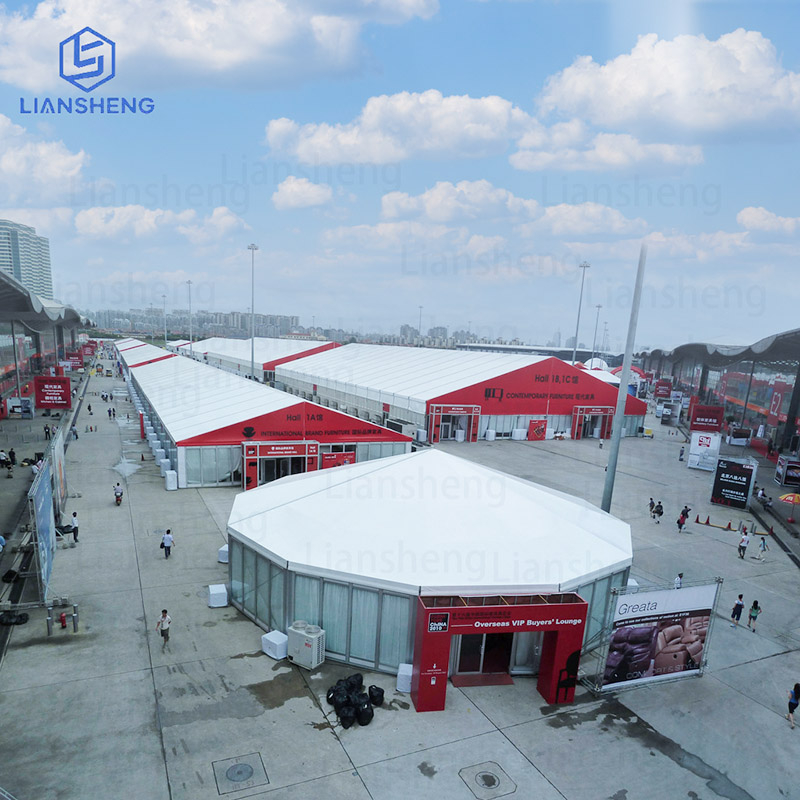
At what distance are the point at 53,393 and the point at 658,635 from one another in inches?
1444

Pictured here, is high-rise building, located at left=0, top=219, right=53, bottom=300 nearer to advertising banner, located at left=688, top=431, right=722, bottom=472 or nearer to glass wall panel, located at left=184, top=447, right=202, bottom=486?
glass wall panel, located at left=184, top=447, right=202, bottom=486

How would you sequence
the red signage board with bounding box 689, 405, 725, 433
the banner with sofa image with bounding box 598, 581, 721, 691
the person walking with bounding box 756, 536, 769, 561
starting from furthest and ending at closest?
the red signage board with bounding box 689, 405, 725, 433, the person walking with bounding box 756, 536, 769, 561, the banner with sofa image with bounding box 598, 581, 721, 691

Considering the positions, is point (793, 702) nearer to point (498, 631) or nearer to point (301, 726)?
point (498, 631)

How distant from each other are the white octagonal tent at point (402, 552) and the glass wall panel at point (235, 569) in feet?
0.20

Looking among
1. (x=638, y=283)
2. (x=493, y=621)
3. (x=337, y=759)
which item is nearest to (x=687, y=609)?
(x=493, y=621)

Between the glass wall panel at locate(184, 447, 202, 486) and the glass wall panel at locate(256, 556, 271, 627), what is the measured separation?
49.4ft

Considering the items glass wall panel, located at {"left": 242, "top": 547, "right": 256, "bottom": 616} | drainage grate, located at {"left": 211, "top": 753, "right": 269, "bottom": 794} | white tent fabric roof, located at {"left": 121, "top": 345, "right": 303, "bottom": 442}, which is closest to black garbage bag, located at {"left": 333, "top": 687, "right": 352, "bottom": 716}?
drainage grate, located at {"left": 211, "top": 753, "right": 269, "bottom": 794}

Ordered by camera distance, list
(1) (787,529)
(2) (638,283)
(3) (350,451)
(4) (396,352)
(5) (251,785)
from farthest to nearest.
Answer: (4) (396,352) → (3) (350,451) → (1) (787,529) → (2) (638,283) → (5) (251,785)

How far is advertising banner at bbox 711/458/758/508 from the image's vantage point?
29625mm

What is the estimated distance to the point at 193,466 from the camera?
28.9 m

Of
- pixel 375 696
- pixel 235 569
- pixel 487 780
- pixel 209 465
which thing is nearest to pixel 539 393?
pixel 209 465

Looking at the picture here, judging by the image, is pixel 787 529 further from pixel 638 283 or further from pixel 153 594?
pixel 153 594

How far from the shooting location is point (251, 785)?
32.4 ft

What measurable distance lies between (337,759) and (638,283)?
16.6 metres
